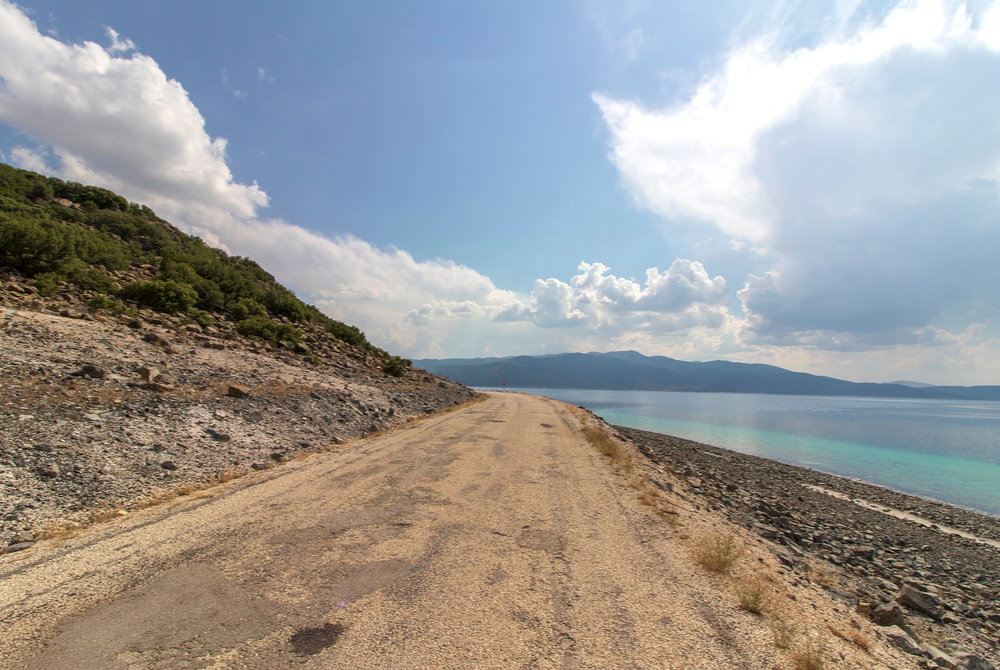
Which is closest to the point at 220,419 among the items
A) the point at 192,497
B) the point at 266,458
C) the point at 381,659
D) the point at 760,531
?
→ the point at 266,458

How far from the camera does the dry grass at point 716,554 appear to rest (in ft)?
19.0

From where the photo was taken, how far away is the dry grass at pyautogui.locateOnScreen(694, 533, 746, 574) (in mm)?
5804

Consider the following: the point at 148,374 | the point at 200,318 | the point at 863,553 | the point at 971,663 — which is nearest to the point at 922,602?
the point at 971,663

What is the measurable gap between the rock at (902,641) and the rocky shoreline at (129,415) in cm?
1104

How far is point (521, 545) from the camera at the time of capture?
6.07m

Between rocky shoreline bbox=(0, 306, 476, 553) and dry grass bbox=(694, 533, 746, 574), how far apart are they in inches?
358

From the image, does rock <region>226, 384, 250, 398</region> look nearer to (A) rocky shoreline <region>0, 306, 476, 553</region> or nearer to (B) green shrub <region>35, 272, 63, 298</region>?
(A) rocky shoreline <region>0, 306, 476, 553</region>

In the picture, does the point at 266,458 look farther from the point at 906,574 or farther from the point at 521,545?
the point at 906,574

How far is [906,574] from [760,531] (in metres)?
3.53

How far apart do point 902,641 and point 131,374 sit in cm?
1567

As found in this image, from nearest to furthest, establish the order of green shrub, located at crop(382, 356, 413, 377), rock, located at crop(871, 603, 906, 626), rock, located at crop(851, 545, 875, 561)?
1. rock, located at crop(871, 603, 906, 626)
2. rock, located at crop(851, 545, 875, 561)
3. green shrub, located at crop(382, 356, 413, 377)

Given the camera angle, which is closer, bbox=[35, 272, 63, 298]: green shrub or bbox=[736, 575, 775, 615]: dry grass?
bbox=[736, 575, 775, 615]: dry grass

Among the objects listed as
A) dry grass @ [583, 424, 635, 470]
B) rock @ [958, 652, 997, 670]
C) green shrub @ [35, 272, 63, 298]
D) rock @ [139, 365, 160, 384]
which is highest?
green shrub @ [35, 272, 63, 298]

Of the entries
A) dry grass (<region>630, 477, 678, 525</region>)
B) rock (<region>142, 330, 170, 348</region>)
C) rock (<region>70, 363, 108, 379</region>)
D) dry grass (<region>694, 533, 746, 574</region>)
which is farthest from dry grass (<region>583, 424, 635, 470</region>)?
rock (<region>142, 330, 170, 348</region>)
